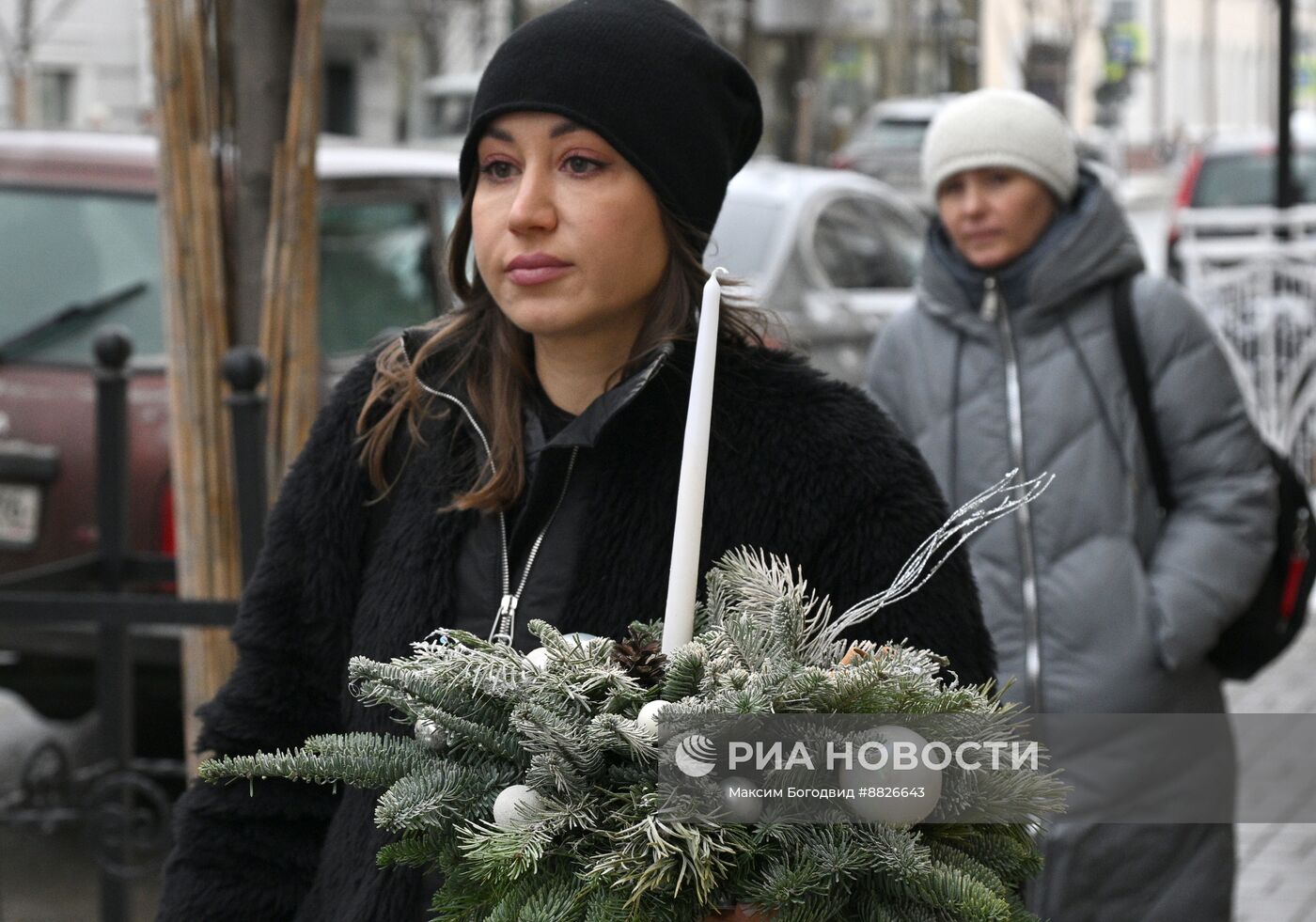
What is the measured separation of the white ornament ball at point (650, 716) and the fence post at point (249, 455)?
199 centimetres

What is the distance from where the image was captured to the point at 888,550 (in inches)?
81.7

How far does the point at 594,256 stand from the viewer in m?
2.12

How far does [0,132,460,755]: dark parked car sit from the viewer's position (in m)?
5.61

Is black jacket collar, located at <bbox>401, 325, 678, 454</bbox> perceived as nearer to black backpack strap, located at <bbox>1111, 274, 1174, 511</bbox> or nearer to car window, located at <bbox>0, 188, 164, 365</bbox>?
black backpack strap, located at <bbox>1111, 274, 1174, 511</bbox>

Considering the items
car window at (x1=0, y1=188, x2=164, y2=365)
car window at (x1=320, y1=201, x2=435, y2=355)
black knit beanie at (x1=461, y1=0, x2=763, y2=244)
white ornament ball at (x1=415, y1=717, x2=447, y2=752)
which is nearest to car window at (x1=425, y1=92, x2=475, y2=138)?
car window at (x1=320, y1=201, x2=435, y2=355)

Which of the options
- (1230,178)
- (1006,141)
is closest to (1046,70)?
(1230,178)

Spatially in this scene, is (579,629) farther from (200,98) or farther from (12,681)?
(12,681)

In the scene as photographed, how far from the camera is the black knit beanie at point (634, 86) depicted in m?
2.10

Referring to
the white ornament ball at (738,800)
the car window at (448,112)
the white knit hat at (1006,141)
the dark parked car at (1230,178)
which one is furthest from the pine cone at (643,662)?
the car window at (448,112)

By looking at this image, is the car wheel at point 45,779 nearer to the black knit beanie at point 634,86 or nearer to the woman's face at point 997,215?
the woman's face at point 997,215

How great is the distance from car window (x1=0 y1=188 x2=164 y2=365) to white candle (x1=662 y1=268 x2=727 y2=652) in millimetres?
4459

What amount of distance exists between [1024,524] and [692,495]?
2077mm

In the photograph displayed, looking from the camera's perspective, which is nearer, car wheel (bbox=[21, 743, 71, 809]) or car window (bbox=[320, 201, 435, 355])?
car wheel (bbox=[21, 743, 71, 809])

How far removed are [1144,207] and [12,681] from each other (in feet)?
80.3
